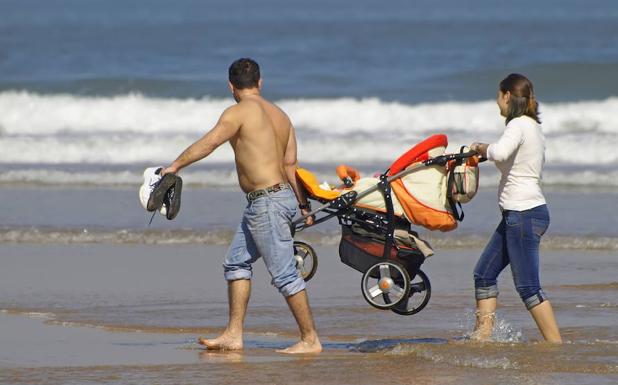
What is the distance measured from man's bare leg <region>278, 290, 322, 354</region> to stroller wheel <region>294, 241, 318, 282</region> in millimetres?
381

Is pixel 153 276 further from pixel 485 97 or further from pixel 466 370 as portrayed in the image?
pixel 485 97

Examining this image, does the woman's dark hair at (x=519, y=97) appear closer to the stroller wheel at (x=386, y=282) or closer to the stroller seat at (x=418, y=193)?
the stroller seat at (x=418, y=193)

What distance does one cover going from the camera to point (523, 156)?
664 centimetres

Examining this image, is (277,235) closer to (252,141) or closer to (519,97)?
(252,141)

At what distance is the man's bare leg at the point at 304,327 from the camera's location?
6.82 m

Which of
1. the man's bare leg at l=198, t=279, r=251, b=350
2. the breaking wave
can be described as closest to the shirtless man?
the man's bare leg at l=198, t=279, r=251, b=350

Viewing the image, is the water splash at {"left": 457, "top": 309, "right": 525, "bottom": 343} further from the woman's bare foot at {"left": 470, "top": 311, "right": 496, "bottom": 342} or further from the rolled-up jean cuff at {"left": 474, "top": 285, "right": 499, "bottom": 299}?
the rolled-up jean cuff at {"left": 474, "top": 285, "right": 499, "bottom": 299}

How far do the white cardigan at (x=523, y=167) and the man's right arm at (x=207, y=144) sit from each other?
1.43 m

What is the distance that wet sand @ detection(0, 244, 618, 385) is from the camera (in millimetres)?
6352

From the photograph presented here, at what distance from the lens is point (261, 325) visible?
7996 mm

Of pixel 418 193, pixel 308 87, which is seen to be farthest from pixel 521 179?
pixel 308 87

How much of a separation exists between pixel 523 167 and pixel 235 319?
186cm

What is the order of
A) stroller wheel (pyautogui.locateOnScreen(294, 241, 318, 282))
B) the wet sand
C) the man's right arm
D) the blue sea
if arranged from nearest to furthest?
1. the wet sand
2. the man's right arm
3. stroller wheel (pyautogui.locateOnScreen(294, 241, 318, 282))
4. the blue sea

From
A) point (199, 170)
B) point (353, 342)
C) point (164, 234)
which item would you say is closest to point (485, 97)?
point (199, 170)
